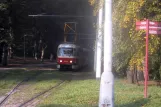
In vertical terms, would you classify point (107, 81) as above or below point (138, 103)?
above

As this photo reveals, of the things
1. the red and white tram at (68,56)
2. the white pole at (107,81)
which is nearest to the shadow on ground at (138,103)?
the white pole at (107,81)

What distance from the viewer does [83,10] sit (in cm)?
5197

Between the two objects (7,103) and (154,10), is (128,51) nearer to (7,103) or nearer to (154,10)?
(154,10)

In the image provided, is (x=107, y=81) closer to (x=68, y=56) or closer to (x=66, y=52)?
(x=68, y=56)

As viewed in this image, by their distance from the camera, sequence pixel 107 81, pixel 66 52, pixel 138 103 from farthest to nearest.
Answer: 1. pixel 66 52
2. pixel 138 103
3. pixel 107 81

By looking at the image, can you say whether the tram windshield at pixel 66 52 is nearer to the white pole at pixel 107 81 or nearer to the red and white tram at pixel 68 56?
the red and white tram at pixel 68 56

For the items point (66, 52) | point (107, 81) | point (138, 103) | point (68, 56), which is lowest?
point (138, 103)

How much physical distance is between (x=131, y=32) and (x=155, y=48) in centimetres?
131

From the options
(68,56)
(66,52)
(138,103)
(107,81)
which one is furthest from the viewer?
(66,52)

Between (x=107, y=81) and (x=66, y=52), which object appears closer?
(x=107, y=81)

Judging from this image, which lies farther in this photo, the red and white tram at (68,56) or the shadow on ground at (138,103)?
the red and white tram at (68,56)

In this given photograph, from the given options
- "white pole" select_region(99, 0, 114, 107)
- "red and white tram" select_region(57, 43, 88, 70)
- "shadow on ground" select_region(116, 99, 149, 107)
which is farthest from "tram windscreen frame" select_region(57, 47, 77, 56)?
"white pole" select_region(99, 0, 114, 107)

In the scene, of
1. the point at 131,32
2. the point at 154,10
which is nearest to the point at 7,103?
the point at 131,32

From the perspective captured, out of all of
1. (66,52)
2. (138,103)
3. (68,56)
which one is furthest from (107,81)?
(66,52)
